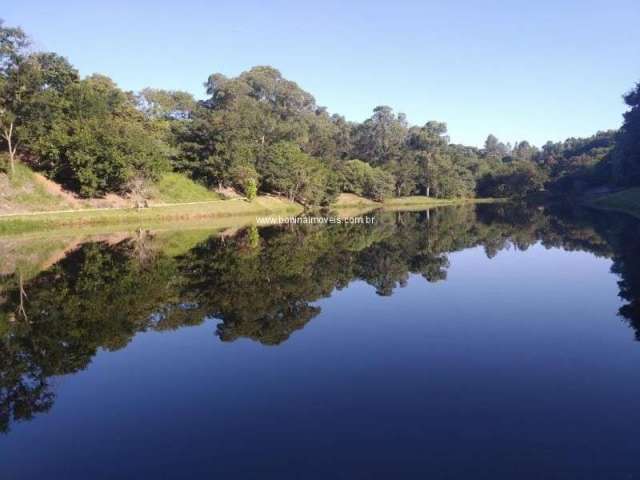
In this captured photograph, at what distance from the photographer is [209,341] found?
13.1 metres

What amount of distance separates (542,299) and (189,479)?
15.2 metres

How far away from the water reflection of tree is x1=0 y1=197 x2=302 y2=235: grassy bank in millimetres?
13791

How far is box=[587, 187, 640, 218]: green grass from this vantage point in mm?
62031

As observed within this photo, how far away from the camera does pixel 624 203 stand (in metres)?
68.5

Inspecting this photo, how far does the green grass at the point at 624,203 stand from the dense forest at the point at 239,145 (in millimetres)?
5666

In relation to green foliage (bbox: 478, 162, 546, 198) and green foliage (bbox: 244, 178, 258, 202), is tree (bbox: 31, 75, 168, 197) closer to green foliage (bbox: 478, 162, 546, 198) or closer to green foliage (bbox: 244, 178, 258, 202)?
green foliage (bbox: 244, 178, 258, 202)

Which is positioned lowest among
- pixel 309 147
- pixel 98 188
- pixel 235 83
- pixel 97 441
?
pixel 97 441

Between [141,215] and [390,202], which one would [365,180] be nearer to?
[390,202]

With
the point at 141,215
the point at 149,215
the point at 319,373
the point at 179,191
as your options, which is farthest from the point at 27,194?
the point at 319,373

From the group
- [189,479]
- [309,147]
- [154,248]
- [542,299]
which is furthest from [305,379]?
[309,147]

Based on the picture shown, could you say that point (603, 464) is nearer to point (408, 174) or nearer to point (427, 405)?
point (427, 405)

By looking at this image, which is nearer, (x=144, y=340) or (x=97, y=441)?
(x=97, y=441)

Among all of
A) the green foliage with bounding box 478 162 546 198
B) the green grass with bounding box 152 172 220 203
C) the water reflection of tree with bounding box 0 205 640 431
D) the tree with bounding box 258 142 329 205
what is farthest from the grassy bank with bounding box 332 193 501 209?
the water reflection of tree with bounding box 0 205 640 431

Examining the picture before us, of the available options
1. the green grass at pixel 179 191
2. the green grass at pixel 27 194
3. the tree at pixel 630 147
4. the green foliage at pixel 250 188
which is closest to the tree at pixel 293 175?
the green foliage at pixel 250 188
